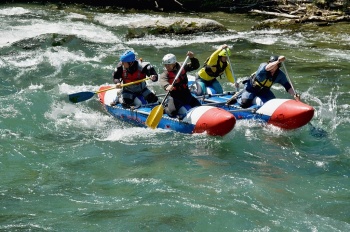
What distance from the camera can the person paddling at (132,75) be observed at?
9727 mm

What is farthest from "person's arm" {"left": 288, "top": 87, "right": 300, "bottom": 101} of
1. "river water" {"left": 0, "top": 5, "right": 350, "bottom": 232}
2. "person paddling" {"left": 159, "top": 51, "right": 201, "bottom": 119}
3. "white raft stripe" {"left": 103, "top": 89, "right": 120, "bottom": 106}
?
"white raft stripe" {"left": 103, "top": 89, "right": 120, "bottom": 106}

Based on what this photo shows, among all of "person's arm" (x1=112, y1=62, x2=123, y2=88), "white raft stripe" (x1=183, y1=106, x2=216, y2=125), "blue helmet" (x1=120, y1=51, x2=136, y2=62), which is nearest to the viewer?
"white raft stripe" (x1=183, y1=106, x2=216, y2=125)

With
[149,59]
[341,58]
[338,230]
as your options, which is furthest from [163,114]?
[341,58]

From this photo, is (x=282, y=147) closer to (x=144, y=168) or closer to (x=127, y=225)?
(x=144, y=168)

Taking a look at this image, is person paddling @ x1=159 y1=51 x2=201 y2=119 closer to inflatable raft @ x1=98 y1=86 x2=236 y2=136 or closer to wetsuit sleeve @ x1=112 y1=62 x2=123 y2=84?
inflatable raft @ x1=98 y1=86 x2=236 y2=136

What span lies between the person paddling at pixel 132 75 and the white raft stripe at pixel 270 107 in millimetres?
2025

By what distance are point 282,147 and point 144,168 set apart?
2421 millimetres

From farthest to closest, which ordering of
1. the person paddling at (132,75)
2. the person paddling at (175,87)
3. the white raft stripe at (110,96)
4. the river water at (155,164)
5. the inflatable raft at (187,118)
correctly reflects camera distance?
the white raft stripe at (110,96)
the person paddling at (132,75)
the person paddling at (175,87)
the inflatable raft at (187,118)
the river water at (155,164)

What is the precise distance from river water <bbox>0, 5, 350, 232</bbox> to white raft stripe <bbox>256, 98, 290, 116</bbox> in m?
0.27

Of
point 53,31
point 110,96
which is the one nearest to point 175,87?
point 110,96

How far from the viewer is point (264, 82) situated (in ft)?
31.6

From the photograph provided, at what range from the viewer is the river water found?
6.17m

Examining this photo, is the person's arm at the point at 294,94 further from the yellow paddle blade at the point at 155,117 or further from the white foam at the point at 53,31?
the white foam at the point at 53,31

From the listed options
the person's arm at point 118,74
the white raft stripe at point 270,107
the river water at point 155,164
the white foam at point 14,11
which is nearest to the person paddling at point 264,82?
the white raft stripe at point 270,107
